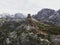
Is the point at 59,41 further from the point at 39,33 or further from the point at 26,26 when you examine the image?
the point at 26,26

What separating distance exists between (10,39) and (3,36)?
639 cm

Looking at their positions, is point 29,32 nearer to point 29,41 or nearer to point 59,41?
point 29,41

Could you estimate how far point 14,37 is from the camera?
265 ft

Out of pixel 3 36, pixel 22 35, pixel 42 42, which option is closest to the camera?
pixel 42 42

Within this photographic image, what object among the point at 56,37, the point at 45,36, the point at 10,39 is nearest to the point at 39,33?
the point at 45,36

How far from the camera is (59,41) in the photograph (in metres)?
75.9

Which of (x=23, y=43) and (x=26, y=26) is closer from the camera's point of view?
(x=23, y=43)

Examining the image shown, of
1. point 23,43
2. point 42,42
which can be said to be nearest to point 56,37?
point 42,42

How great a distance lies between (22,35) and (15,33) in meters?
5.84

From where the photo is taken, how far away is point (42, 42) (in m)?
73.4

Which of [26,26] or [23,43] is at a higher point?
[26,26]

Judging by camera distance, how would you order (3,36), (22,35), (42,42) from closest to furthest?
(42,42), (22,35), (3,36)

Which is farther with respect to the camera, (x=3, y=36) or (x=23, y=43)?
(x=3, y=36)

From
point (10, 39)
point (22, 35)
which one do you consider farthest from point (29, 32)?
point (10, 39)
